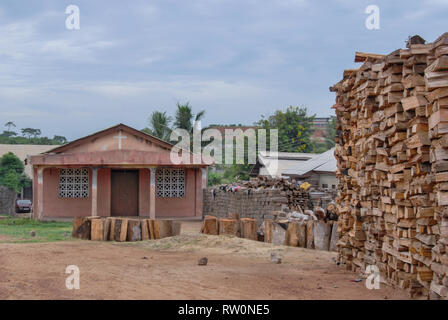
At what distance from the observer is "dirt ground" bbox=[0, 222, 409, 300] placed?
704 centimetres

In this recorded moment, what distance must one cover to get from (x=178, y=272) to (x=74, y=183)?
16553 millimetres

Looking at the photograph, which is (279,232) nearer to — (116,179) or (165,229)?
(165,229)

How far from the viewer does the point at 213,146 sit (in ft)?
118

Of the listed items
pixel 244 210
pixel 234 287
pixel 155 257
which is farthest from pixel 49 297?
pixel 244 210

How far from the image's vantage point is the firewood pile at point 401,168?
5.89 metres

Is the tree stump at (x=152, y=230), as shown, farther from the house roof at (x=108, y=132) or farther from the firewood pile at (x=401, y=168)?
the house roof at (x=108, y=132)

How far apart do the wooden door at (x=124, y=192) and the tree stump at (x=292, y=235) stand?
13809 millimetres

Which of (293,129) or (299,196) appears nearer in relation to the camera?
(299,196)

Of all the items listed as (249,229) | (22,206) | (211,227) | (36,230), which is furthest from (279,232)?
(22,206)

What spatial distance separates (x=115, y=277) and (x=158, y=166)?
1512cm

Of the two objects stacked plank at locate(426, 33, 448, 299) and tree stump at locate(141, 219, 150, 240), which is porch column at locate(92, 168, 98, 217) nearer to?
tree stump at locate(141, 219, 150, 240)

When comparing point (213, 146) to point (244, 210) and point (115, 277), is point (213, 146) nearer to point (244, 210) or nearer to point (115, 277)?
point (244, 210)

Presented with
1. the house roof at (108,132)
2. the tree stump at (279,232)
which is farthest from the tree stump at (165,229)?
the house roof at (108,132)

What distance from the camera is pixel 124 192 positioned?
24.9m
